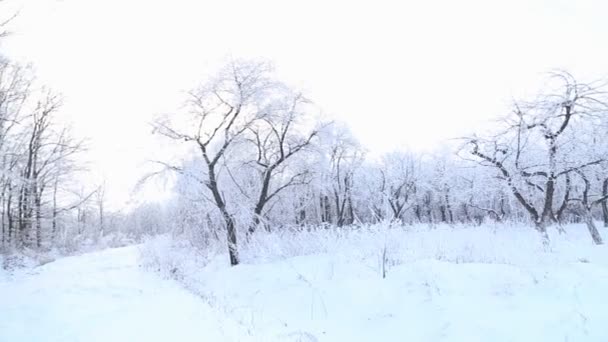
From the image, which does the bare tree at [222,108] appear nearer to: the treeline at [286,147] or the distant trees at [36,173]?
the treeline at [286,147]

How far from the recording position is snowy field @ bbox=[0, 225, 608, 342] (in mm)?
5691

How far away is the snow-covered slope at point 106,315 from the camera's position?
5.85 m

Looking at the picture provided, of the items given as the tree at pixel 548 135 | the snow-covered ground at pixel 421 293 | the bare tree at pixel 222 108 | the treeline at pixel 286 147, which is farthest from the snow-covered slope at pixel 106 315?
the tree at pixel 548 135

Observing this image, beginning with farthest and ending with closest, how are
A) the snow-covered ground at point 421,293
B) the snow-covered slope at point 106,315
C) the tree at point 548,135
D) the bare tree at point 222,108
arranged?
the bare tree at point 222,108 → the tree at point 548,135 → the snow-covered slope at point 106,315 → the snow-covered ground at point 421,293

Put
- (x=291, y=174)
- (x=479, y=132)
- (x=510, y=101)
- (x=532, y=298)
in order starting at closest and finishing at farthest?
(x=532, y=298)
(x=510, y=101)
(x=479, y=132)
(x=291, y=174)

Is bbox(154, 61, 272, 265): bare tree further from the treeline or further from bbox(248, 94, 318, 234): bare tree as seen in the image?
bbox(248, 94, 318, 234): bare tree

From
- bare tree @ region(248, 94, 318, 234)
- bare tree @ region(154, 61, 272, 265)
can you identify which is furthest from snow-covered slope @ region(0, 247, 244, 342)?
bare tree @ region(248, 94, 318, 234)

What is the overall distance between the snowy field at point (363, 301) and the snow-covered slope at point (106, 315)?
0.02m

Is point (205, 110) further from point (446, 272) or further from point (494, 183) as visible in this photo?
point (494, 183)

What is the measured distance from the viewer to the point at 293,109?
55.5ft

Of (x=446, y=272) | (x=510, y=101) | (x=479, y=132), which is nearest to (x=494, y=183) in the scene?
(x=479, y=132)

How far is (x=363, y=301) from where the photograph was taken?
770 centimetres

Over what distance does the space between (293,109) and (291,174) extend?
3.57m

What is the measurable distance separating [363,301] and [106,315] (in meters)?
4.89
